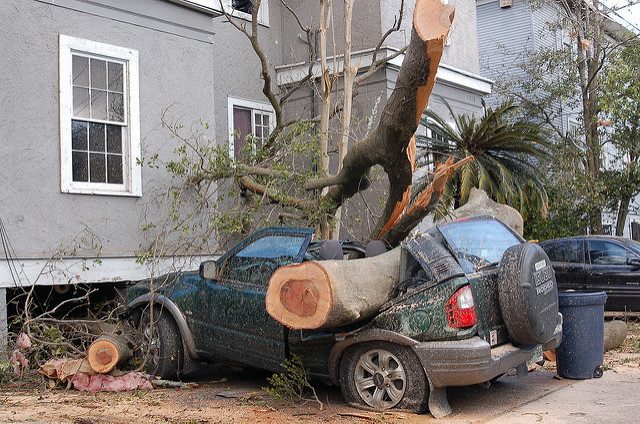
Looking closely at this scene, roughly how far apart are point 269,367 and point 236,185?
4.16m

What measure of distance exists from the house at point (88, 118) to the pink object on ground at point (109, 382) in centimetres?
167

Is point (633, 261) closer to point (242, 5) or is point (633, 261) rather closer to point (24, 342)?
point (242, 5)

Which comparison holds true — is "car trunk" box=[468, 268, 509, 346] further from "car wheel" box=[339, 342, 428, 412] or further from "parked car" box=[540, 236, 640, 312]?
"parked car" box=[540, 236, 640, 312]

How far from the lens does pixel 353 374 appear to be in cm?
700

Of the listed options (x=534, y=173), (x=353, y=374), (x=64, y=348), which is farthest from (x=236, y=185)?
(x=534, y=173)

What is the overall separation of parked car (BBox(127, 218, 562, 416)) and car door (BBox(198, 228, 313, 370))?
11 millimetres

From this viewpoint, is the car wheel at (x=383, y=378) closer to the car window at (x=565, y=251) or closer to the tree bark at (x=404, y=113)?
the tree bark at (x=404, y=113)

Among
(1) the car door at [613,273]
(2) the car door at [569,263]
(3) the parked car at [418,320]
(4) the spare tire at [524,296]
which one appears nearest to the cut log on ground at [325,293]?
(3) the parked car at [418,320]

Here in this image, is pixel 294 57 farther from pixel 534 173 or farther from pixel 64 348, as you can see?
pixel 64 348

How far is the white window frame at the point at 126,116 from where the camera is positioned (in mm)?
9883

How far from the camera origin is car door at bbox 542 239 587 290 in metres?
13.4

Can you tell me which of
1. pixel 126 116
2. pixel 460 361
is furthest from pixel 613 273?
pixel 126 116

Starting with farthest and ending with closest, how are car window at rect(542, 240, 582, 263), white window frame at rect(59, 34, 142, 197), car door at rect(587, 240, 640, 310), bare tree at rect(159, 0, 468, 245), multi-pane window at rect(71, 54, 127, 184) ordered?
car window at rect(542, 240, 582, 263) < car door at rect(587, 240, 640, 310) < multi-pane window at rect(71, 54, 127, 184) < white window frame at rect(59, 34, 142, 197) < bare tree at rect(159, 0, 468, 245)

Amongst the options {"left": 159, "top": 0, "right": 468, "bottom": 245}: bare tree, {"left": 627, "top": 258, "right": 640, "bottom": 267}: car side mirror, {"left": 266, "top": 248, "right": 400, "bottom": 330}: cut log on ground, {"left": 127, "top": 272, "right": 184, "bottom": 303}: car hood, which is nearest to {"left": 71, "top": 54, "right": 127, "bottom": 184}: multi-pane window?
{"left": 159, "top": 0, "right": 468, "bottom": 245}: bare tree
